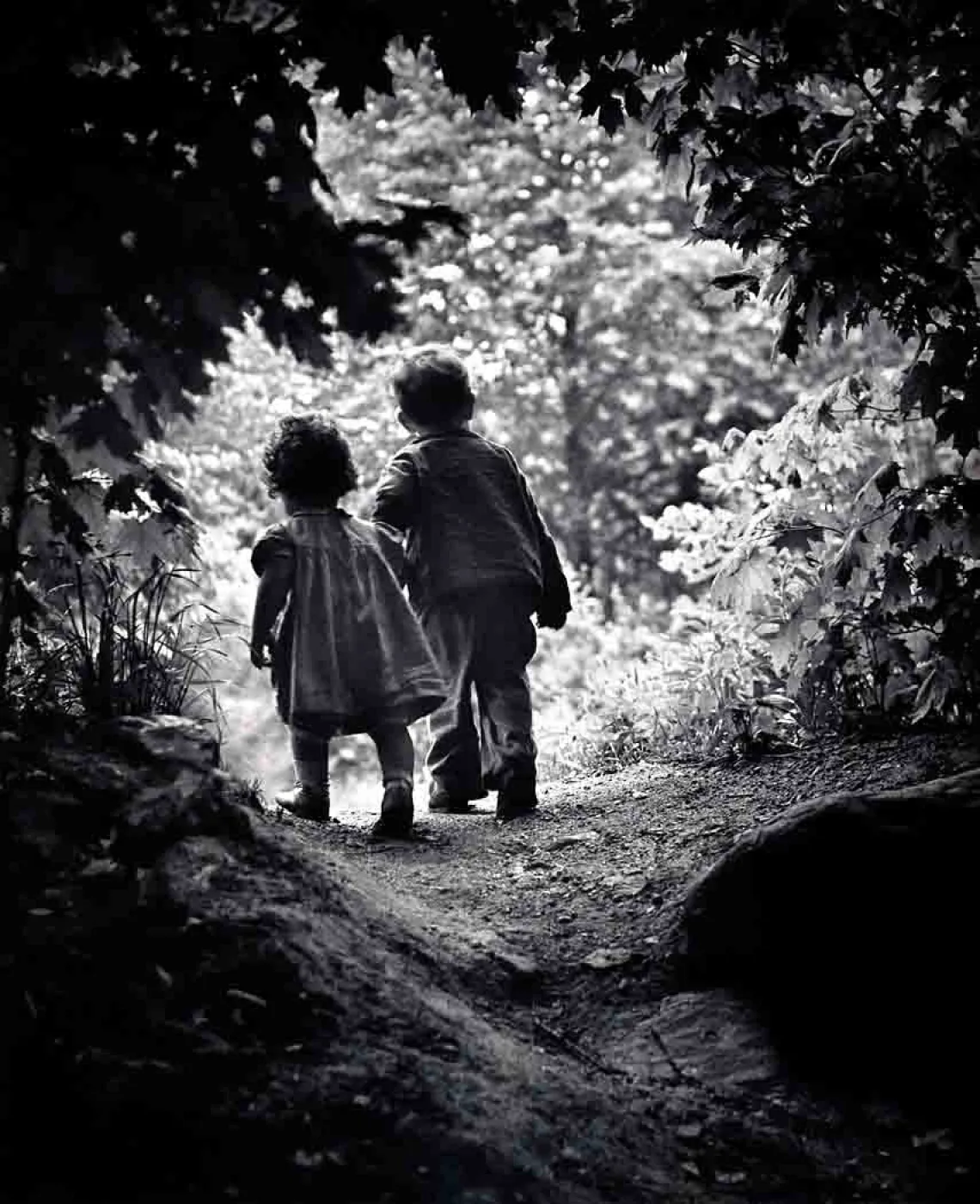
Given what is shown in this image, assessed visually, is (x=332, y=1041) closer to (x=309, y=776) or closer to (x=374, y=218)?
(x=374, y=218)

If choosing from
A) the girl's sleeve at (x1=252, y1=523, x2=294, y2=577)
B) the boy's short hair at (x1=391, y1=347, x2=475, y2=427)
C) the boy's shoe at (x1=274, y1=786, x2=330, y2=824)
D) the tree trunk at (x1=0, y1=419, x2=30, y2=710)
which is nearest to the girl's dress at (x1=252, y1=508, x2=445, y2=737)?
the girl's sleeve at (x1=252, y1=523, x2=294, y2=577)

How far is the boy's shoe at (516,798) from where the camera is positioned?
4531 millimetres

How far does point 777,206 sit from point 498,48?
4.21 feet

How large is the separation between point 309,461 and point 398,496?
17.9 inches

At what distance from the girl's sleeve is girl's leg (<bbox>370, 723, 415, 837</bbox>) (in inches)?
28.5

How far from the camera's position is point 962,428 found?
3.31 metres

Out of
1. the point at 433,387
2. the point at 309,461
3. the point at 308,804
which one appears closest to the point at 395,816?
the point at 308,804

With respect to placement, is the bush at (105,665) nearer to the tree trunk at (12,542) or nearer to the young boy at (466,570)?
the tree trunk at (12,542)

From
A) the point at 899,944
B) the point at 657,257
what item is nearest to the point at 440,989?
the point at 899,944

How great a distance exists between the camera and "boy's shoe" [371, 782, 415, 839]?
13.3 feet

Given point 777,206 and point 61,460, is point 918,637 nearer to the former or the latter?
point 777,206

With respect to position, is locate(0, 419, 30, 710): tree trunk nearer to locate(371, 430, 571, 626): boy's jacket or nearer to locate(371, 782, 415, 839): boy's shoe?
locate(371, 782, 415, 839): boy's shoe

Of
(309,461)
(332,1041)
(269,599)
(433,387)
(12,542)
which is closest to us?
(332,1041)

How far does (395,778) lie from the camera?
420 centimetres
